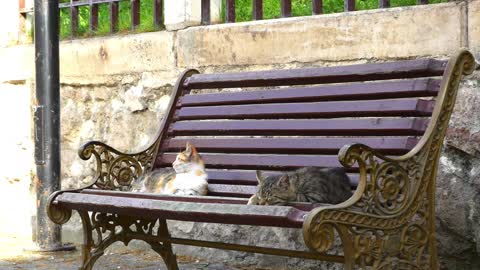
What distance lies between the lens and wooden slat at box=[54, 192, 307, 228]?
368 cm

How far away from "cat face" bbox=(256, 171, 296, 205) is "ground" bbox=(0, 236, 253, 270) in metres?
1.47

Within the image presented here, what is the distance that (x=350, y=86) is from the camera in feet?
15.3

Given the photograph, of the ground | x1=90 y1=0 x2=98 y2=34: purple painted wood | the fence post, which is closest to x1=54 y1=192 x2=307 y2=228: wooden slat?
the ground

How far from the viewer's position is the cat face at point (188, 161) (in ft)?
16.6

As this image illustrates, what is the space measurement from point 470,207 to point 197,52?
215 cm

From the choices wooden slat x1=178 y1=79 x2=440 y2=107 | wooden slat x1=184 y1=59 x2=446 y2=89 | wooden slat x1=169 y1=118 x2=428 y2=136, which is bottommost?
wooden slat x1=169 y1=118 x2=428 y2=136

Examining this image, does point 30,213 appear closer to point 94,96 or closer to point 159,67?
point 94,96

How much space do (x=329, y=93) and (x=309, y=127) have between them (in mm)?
194

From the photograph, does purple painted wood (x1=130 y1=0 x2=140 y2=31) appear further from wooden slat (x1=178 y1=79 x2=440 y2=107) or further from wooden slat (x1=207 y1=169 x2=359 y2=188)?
wooden slat (x1=207 y1=169 x2=359 y2=188)

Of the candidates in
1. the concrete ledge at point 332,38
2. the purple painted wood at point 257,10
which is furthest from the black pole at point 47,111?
the purple painted wood at point 257,10

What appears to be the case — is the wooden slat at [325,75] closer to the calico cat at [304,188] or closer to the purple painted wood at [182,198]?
the calico cat at [304,188]

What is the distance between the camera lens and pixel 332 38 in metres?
5.33

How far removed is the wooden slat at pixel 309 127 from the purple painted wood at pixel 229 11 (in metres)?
0.95

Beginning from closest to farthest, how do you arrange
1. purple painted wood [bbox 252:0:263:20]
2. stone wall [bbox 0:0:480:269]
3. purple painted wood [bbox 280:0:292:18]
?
stone wall [bbox 0:0:480:269], purple painted wood [bbox 280:0:292:18], purple painted wood [bbox 252:0:263:20]
